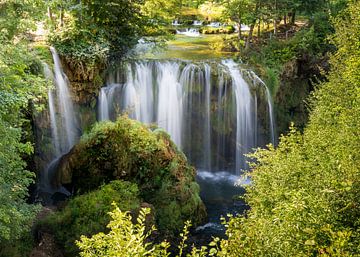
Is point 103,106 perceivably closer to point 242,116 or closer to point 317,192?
point 242,116

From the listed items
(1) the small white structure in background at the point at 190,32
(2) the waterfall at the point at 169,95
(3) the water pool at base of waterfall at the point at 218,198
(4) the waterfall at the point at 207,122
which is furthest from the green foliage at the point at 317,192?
(1) the small white structure in background at the point at 190,32

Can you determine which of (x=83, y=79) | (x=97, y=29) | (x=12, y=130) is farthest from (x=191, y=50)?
(x=12, y=130)

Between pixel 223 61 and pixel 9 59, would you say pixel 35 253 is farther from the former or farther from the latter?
pixel 223 61

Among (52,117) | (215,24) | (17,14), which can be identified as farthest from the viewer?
(215,24)

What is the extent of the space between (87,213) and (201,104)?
31.0 ft

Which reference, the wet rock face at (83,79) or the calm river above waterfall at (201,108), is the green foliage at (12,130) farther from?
the calm river above waterfall at (201,108)

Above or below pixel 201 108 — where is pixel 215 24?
above

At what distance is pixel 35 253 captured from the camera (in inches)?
412

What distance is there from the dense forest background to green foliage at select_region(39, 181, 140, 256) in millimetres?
207

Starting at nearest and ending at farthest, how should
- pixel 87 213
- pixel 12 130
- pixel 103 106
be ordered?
pixel 12 130, pixel 87 213, pixel 103 106

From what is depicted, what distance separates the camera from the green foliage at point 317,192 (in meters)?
5.28

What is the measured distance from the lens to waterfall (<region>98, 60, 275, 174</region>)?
59.1 ft

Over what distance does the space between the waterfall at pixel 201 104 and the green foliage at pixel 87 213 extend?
5.95m

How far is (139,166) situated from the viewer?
13.5 meters
